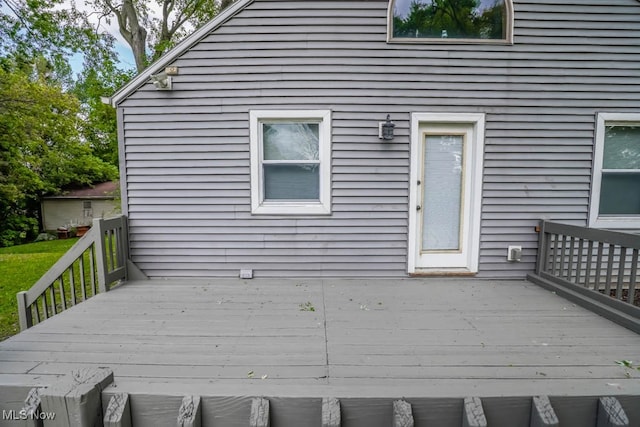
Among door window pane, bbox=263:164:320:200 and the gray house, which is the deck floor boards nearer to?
the gray house

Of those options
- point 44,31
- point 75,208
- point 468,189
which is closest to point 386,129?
point 468,189

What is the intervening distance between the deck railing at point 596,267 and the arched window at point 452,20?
7.65ft

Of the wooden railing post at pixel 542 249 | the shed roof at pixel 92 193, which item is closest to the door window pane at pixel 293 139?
the wooden railing post at pixel 542 249

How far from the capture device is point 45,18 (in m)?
8.44

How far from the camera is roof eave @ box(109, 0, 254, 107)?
3682 millimetres

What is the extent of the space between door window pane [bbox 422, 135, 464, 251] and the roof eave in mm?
2661

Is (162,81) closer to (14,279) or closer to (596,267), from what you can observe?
(596,267)

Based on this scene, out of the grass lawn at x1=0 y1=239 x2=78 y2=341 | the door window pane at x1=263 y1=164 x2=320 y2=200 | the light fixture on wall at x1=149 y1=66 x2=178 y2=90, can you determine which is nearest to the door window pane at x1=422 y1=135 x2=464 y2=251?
the door window pane at x1=263 y1=164 x2=320 y2=200

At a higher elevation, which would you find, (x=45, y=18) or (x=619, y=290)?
(x=45, y=18)

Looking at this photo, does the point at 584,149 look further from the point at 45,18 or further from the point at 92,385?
the point at 45,18

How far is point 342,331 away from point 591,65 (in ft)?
13.7

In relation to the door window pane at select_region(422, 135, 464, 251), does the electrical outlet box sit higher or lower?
lower

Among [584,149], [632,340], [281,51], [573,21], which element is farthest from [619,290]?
[281,51]

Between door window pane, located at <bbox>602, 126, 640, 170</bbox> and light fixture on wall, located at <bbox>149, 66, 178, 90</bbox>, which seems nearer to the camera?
light fixture on wall, located at <bbox>149, 66, 178, 90</bbox>
